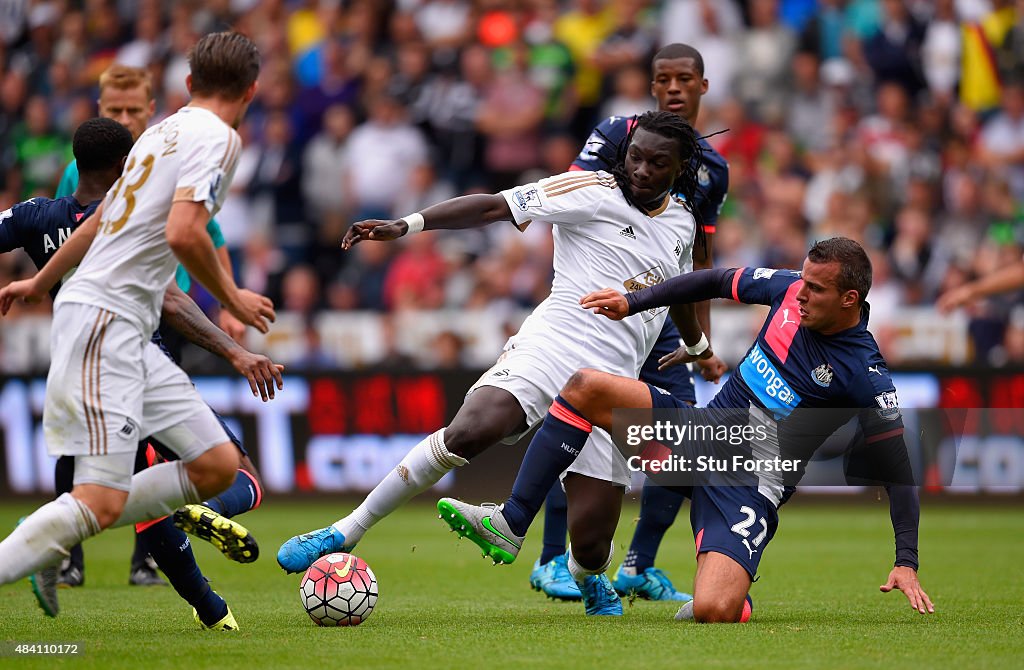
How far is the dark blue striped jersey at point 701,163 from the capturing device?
289 inches

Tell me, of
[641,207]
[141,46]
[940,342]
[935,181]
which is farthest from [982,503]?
[141,46]

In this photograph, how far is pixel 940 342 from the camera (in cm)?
1381

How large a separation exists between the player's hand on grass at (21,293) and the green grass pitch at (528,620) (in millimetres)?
1368

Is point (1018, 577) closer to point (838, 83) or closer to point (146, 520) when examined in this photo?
point (146, 520)

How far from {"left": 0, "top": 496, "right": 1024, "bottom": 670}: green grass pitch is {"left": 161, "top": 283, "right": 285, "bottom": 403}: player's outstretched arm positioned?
1.05 meters

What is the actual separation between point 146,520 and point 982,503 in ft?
33.3

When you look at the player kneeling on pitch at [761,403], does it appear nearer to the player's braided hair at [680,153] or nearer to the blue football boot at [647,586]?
the player's braided hair at [680,153]

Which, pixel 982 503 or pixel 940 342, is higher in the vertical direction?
pixel 940 342

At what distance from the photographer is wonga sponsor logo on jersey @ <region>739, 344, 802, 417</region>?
6.55m

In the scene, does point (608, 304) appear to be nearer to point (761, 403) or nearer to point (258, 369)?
point (761, 403)

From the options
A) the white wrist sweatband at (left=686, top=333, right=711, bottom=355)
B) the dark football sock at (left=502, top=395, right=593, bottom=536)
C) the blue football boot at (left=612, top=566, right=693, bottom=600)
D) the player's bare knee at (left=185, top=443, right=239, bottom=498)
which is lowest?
the blue football boot at (left=612, top=566, right=693, bottom=600)

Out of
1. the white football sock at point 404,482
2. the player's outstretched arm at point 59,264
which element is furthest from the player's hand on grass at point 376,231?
the player's outstretched arm at point 59,264

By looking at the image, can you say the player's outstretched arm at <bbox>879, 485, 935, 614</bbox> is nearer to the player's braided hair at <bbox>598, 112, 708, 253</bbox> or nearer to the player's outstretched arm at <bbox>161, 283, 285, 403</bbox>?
the player's braided hair at <bbox>598, 112, 708, 253</bbox>

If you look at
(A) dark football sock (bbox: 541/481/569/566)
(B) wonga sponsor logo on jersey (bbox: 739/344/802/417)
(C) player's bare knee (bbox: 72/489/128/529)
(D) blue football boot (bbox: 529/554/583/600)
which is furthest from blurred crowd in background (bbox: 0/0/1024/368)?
(C) player's bare knee (bbox: 72/489/128/529)
